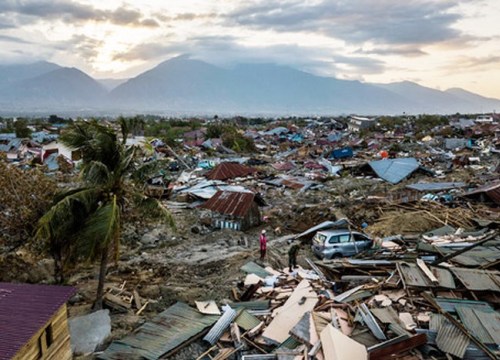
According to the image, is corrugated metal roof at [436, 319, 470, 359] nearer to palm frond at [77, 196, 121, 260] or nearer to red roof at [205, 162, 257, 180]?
palm frond at [77, 196, 121, 260]

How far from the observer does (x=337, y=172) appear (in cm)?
3928

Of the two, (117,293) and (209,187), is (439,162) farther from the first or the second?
(117,293)

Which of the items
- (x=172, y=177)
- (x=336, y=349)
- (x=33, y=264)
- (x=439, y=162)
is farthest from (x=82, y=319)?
(x=439, y=162)

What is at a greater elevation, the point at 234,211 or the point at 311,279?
the point at 311,279

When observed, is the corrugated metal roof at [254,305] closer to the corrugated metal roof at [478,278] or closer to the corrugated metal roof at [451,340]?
the corrugated metal roof at [451,340]

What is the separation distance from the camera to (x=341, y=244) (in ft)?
54.3

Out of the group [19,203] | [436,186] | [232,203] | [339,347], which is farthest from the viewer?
[436,186]

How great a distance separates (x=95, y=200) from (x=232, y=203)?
41.9ft

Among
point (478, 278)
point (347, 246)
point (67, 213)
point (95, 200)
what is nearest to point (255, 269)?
point (347, 246)

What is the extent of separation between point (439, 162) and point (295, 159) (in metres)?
17.1

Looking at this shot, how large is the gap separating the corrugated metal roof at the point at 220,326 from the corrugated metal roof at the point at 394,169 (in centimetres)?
2671

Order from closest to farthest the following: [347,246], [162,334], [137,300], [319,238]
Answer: [162,334] < [137,300] < [347,246] < [319,238]

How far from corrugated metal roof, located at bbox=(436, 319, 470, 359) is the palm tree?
7550 mm

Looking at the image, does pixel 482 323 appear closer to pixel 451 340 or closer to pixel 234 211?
pixel 451 340
